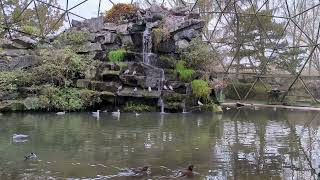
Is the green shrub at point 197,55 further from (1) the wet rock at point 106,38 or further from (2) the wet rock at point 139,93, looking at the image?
(1) the wet rock at point 106,38

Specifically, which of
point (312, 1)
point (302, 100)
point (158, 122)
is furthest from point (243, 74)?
point (158, 122)

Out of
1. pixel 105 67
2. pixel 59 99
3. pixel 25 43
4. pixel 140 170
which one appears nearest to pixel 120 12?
pixel 25 43

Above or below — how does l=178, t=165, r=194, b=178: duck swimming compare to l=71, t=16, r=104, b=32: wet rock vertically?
below

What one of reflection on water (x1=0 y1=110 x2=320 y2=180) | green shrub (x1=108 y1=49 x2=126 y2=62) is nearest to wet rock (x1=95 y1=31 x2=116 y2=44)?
green shrub (x1=108 y1=49 x2=126 y2=62)

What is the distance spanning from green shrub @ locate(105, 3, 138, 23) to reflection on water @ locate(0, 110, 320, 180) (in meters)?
11.4

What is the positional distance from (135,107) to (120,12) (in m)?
9.05

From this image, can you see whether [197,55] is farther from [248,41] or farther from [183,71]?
[248,41]

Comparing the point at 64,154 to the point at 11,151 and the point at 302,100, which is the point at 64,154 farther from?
the point at 302,100

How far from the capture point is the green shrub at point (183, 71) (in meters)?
20.8

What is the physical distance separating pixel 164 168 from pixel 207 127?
623 centimetres

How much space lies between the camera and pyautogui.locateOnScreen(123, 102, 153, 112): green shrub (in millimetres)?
19281

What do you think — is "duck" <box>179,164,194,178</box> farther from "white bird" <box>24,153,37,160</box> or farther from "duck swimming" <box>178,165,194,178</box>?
"white bird" <box>24,153,37,160</box>

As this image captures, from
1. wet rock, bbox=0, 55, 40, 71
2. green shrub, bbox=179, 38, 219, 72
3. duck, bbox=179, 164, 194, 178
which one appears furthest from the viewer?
green shrub, bbox=179, 38, 219, 72

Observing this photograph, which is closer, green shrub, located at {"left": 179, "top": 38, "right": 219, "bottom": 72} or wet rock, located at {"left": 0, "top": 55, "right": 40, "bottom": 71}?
wet rock, located at {"left": 0, "top": 55, "right": 40, "bottom": 71}
